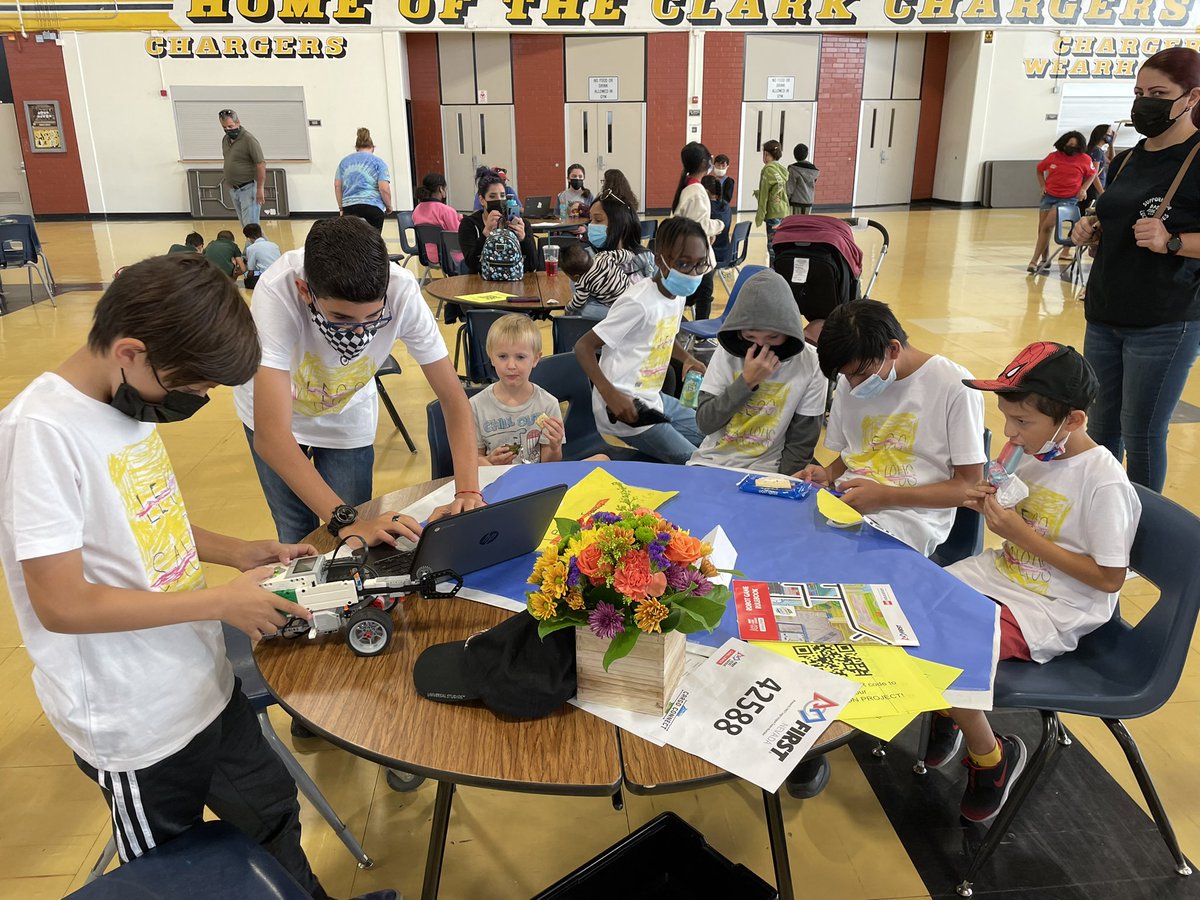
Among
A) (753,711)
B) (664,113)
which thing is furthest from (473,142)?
(753,711)

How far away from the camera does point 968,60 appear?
15492 mm

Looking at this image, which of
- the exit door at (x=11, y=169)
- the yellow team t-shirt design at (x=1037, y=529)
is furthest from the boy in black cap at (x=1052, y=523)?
the exit door at (x=11, y=169)

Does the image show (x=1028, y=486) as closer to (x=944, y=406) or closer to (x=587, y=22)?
(x=944, y=406)

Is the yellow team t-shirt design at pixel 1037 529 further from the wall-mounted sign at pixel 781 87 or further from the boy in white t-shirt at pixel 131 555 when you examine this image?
the wall-mounted sign at pixel 781 87

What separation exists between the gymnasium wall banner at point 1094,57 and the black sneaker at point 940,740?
16727mm

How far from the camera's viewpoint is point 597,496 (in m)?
2.04

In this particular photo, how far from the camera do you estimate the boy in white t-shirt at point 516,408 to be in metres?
2.71

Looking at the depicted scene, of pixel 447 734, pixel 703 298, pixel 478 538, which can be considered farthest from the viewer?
pixel 703 298

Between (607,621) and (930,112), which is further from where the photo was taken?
(930,112)

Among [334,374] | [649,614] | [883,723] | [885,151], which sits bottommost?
[883,723]

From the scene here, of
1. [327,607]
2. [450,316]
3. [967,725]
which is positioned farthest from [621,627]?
[450,316]

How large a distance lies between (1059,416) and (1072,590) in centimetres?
39

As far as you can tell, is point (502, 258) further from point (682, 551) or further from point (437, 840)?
point (682, 551)

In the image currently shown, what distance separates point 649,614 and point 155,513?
0.82 m
